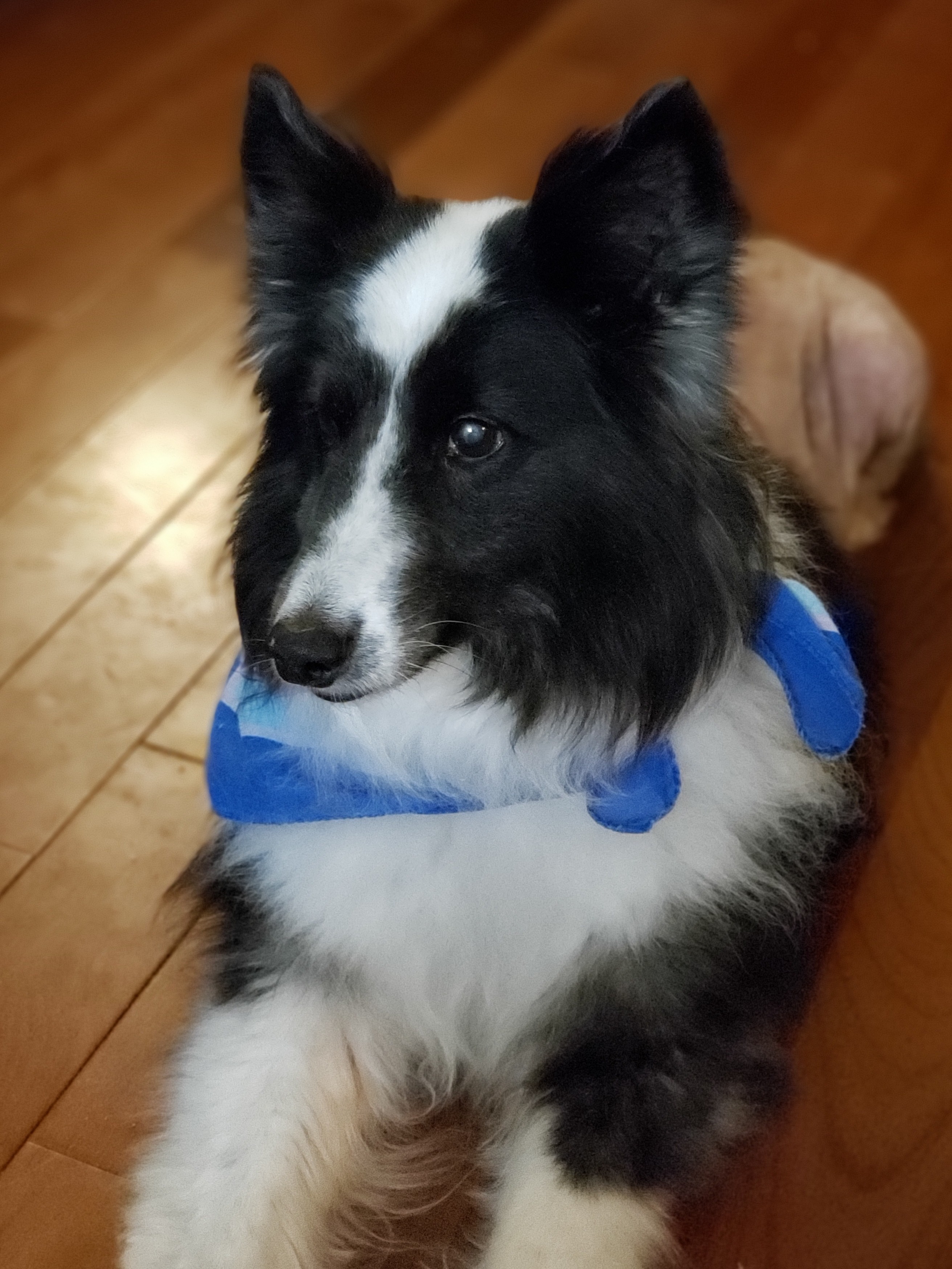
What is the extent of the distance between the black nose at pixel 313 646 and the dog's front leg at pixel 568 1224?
683mm

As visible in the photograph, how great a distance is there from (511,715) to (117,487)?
6.14 ft

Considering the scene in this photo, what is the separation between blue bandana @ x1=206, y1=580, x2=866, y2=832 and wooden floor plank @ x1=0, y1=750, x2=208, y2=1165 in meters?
0.50

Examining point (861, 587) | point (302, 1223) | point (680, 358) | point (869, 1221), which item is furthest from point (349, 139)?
point (869, 1221)

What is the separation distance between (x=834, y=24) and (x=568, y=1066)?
4920 mm

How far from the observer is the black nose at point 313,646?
5.41 feet

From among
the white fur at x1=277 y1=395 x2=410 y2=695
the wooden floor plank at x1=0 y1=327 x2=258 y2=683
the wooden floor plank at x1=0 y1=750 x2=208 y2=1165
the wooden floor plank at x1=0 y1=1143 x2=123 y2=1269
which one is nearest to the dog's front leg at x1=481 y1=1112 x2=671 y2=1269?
the wooden floor plank at x1=0 y1=1143 x2=123 y2=1269

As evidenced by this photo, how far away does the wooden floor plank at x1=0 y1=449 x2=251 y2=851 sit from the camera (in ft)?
8.70

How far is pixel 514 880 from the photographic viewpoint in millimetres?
1914

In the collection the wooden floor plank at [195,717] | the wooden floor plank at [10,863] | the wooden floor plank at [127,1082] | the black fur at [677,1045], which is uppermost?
the black fur at [677,1045]

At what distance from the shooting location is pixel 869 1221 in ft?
6.37

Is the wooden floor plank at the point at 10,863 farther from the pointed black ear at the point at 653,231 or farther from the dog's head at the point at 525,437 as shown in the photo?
the pointed black ear at the point at 653,231

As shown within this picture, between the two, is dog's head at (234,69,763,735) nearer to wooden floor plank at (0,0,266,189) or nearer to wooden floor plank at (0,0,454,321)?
wooden floor plank at (0,0,454,321)

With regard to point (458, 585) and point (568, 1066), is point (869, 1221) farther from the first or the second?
point (458, 585)

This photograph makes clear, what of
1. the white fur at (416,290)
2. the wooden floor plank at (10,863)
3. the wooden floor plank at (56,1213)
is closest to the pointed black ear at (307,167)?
the white fur at (416,290)
